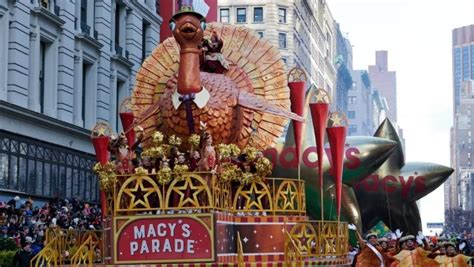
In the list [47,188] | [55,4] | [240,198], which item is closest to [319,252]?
[240,198]

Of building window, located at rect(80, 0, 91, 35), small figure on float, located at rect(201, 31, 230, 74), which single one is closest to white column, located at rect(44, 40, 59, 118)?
building window, located at rect(80, 0, 91, 35)

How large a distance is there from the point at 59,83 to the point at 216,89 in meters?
21.9

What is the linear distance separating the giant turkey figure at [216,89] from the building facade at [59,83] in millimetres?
14262

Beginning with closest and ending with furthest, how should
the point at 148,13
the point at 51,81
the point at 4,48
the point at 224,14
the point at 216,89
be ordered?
the point at 216,89, the point at 4,48, the point at 51,81, the point at 148,13, the point at 224,14

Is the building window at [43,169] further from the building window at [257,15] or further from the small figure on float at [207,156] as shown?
the building window at [257,15]

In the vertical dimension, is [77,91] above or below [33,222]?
above

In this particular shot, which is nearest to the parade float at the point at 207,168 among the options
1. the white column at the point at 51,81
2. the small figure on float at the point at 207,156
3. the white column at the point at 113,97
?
the small figure on float at the point at 207,156

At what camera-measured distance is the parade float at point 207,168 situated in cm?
1255

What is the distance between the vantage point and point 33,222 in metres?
25.3

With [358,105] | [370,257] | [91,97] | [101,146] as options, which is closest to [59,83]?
[91,97]

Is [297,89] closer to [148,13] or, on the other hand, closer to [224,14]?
[148,13]

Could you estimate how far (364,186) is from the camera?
29016 mm

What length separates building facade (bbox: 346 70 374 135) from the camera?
175 meters

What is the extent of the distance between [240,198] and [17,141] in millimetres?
18736
